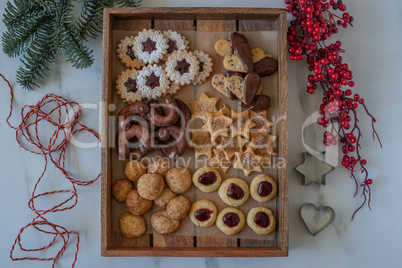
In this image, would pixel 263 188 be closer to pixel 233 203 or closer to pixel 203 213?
pixel 233 203

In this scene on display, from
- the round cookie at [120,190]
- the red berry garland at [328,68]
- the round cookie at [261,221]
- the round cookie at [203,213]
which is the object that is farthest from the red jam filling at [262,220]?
the round cookie at [120,190]

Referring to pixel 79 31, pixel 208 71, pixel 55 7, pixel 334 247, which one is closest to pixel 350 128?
pixel 334 247

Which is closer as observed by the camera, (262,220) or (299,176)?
(262,220)

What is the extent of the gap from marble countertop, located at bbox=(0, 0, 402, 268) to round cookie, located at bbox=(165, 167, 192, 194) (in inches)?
12.7

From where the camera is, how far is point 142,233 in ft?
4.29

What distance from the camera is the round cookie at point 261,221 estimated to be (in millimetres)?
1286

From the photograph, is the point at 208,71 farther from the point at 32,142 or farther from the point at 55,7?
the point at 32,142

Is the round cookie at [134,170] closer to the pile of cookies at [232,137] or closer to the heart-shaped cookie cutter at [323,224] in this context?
the pile of cookies at [232,137]

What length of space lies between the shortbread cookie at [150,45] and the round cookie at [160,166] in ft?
1.27

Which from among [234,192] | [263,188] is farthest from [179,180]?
[263,188]

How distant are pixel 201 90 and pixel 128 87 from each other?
0.28m

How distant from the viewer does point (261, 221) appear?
128cm

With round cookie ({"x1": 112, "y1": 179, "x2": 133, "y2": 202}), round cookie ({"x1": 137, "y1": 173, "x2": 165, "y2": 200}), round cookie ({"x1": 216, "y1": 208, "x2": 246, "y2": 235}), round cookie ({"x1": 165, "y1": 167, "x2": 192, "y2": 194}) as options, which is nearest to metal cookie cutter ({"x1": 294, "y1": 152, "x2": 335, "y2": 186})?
round cookie ({"x1": 216, "y1": 208, "x2": 246, "y2": 235})

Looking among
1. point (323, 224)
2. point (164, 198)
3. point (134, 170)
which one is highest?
point (134, 170)
